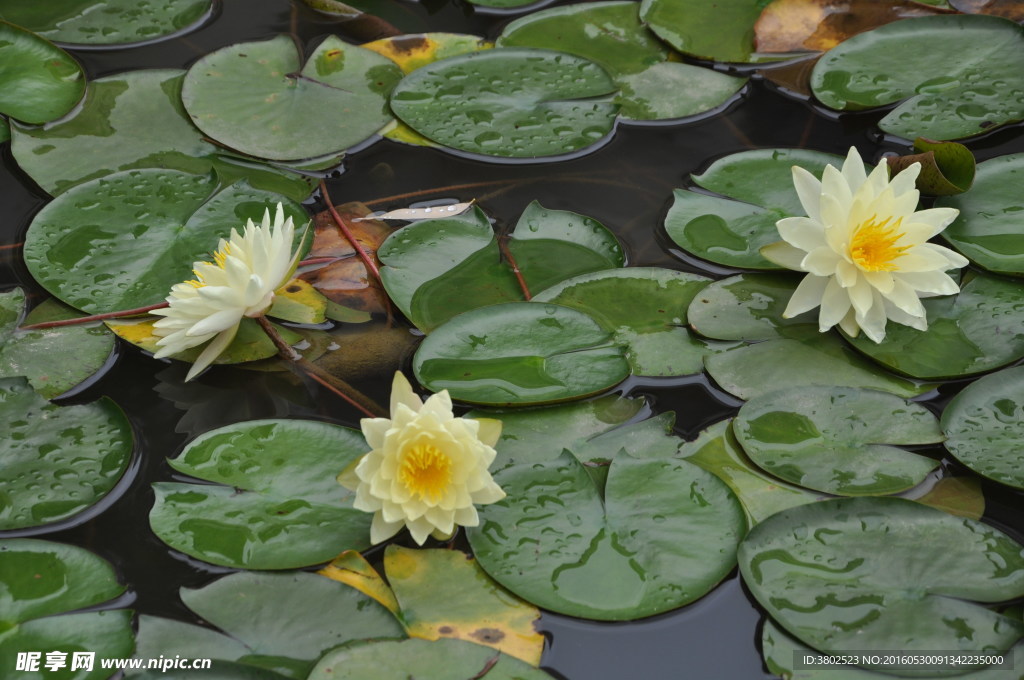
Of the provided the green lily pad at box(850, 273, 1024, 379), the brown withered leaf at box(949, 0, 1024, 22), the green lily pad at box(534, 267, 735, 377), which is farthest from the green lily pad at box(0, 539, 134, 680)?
the brown withered leaf at box(949, 0, 1024, 22)

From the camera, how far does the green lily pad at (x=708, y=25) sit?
372 centimetres

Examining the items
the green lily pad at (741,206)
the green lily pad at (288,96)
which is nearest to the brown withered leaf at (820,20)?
the green lily pad at (741,206)

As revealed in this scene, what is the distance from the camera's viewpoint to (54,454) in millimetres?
2471

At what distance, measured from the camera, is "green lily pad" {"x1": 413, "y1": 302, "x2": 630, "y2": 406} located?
8.45 ft

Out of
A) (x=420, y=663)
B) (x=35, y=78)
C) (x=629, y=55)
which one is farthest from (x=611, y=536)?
(x=35, y=78)

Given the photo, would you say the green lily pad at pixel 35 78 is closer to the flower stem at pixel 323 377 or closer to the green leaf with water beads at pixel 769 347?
the flower stem at pixel 323 377

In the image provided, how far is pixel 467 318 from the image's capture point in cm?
274

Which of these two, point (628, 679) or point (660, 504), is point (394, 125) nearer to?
point (660, 504)

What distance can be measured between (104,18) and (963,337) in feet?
12.4

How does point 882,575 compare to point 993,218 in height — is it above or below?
below

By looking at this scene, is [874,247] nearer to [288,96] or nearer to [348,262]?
[348,262]

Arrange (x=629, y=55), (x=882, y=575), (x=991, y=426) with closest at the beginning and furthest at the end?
1. (x=882, y=575)
2. (x=991, y=426)
3. (x=629, y=55)

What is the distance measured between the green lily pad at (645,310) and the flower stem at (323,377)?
25.9 inches

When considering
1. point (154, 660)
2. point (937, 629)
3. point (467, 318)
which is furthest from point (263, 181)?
point (937, 629)
